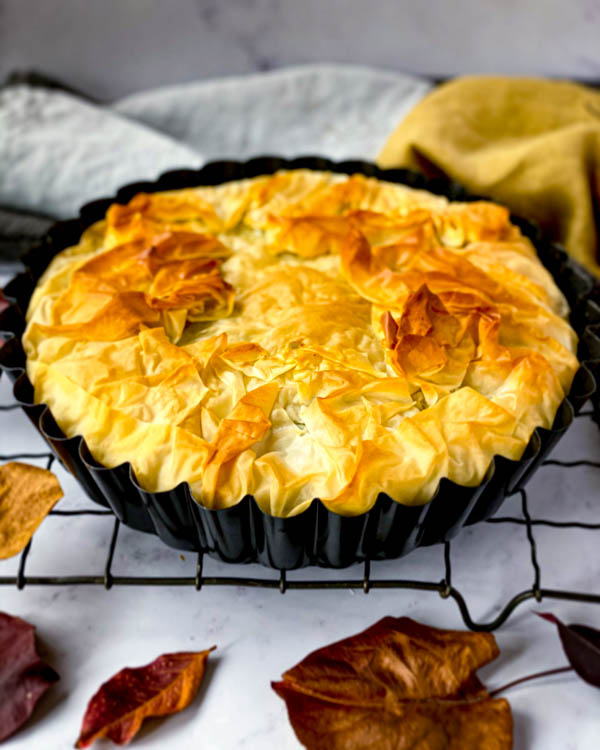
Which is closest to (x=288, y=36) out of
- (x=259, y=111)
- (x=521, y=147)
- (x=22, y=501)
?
(x=259, y=111)

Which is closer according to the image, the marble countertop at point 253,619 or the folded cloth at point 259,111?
the marble countertop at point 253,619

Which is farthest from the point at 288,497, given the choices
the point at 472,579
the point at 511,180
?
the point at 511,180

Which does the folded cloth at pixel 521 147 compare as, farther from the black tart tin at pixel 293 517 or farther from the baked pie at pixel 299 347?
the black tart tin at pixel 293 517

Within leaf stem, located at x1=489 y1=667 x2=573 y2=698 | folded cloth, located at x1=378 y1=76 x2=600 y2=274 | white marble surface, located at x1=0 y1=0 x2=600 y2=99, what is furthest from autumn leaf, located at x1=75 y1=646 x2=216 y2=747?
white marble surface, located at x1=0 y1=0 x2=600 y2=99

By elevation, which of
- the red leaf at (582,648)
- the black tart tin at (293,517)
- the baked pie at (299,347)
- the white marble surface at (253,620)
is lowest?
the white marble surface at (253,620)

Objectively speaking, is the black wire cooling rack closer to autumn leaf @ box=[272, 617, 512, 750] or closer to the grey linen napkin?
autumn leaf @ box=[272, 617, 512, 750]

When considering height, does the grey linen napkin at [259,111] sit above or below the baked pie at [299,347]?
below

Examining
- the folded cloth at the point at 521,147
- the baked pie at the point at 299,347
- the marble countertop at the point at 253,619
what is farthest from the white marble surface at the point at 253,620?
the folded cloth at the point at 521,147

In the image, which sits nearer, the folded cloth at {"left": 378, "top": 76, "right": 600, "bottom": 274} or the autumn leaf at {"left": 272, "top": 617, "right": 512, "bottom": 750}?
the autumn leaf at {"left": 272, "top": 617, "right": 512, "bottom": 750}
